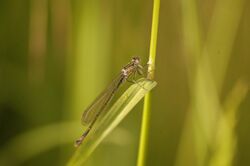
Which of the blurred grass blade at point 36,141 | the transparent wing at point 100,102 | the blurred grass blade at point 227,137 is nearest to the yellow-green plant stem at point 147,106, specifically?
the blurred grass blade at point 227,137

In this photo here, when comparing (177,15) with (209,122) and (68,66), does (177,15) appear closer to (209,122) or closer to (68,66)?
(68,66)

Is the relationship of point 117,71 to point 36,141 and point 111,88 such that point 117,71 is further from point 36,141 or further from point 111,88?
point 36,141

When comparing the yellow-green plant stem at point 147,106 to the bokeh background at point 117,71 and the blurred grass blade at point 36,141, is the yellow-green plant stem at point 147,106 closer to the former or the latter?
the bokeh background at point 117,71

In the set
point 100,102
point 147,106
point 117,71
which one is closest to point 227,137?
point 147,106

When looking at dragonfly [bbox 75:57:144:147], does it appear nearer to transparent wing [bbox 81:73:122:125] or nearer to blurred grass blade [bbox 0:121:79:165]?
transparent wing [bbox 81:73:122:125]

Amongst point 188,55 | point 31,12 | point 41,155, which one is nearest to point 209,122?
point 188,55

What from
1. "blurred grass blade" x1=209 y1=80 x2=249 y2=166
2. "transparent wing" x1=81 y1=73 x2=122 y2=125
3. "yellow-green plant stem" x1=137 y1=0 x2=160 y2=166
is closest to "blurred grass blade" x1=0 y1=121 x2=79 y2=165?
"transparent wing" x1=81 y1=73 x2=122 y2=125

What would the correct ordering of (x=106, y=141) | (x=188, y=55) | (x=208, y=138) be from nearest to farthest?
1. (x=208, y=138)
2. (x=106, y=141)
3. (x=188, y=55)
